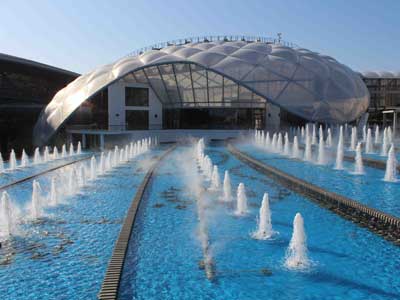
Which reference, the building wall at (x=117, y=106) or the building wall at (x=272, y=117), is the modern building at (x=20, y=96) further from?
the building wall at (x=272, y=117)

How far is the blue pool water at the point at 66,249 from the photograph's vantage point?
607 centimetres

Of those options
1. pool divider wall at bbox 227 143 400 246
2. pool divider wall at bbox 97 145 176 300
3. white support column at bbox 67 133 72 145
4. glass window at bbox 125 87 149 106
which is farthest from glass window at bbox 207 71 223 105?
pool divider wall at bbox 97 145 176 300

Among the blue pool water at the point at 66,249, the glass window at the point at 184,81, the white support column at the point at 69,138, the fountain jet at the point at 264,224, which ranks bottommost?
the blue pool water at the point at 66,249

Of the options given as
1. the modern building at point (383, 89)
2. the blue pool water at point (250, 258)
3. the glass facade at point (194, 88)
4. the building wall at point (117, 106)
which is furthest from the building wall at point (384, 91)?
the blue pool water at point (250, 258)

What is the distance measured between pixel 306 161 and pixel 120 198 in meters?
10.1

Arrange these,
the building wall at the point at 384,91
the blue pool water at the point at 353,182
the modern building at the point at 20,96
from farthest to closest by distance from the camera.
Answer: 1. the building wall at the point at 384,91
2. the modern building at the point at 20,96
3. the blue pool water at the point at 353,182

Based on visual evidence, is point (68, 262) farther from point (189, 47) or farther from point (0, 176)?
point (189, 47)

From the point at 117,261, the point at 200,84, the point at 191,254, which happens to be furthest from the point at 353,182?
the point at 200,84

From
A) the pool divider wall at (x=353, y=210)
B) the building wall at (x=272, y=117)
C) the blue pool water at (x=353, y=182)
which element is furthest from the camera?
the building wall at (x=272, y=117)

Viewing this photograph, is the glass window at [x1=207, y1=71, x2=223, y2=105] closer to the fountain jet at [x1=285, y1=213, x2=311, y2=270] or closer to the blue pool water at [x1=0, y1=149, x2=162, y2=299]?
the blue pool water at [x1=0, y1=149, x2=162, y2=299]

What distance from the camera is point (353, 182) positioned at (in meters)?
13.5

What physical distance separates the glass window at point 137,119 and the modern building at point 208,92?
0.09 m

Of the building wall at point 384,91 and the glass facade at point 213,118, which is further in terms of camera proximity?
the building wall at point 384,91

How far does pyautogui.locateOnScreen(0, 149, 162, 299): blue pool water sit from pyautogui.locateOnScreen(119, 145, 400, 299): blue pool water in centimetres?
56
